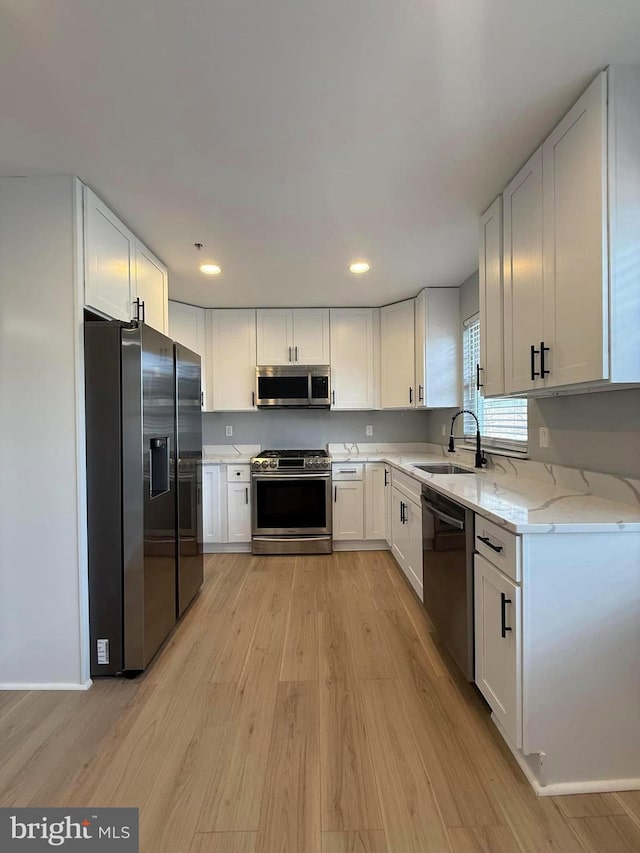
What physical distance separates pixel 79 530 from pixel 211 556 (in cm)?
209

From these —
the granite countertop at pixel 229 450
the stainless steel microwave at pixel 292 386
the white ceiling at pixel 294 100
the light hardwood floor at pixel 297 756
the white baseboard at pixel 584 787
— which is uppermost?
the white ceiling at pixel 294 100

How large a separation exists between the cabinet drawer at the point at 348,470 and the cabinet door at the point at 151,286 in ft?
6.41

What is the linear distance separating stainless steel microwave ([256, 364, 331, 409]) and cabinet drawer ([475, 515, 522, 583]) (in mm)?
2548

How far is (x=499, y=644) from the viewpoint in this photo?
1.52 metres

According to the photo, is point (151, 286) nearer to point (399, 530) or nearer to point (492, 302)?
point (492, 302)

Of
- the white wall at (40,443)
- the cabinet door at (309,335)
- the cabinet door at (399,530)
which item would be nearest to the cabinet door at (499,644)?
the cabinet door at (399,530)

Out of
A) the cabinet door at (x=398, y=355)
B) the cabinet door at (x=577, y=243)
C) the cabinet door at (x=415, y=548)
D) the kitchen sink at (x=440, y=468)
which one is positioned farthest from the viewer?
the cabinet door at (x=398, y=355)

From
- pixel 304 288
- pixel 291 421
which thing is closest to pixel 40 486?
pixel 304 288

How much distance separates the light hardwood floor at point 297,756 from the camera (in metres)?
1.24

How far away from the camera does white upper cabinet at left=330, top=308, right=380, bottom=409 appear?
13.6ft

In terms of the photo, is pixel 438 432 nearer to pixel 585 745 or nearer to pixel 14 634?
pixel 585 745

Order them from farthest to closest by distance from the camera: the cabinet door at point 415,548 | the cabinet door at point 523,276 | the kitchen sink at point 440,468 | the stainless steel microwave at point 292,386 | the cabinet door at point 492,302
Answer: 1. the stainless steel microwave at point 292,386
2. the kitchen sink at point 440,468
3. the cabinet door at point 415,548
4. the cabinet door at point 492,302
5. the cabinet door at point 523,276

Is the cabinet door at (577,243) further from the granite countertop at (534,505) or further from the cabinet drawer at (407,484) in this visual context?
the cabinet drawer at (407,484)

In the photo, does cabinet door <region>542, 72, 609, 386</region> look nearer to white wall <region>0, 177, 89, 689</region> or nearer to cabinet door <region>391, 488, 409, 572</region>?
cabinet door <region>391, 488, 409, 572</region>
